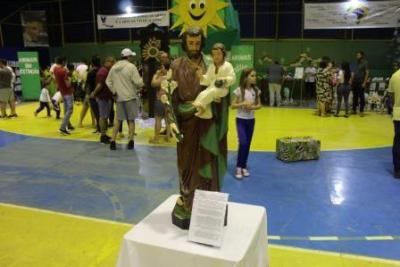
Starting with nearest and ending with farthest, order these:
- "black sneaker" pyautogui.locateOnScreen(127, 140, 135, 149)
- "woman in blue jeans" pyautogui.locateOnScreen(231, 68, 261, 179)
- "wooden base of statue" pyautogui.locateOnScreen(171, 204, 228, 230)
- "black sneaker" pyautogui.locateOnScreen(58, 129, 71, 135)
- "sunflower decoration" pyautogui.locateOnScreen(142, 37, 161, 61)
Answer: "wooden base of statue" pyautogui.locateOnScreen(171, 204, 228, 230)
"woman in blue jeans" pyautogui.locateOnScreen(231, 68, 261, 179)
"black sneaker" pyautogui.locateOnScreen(127, 140, 135, 149)
"black sneaker" pyautogui.locateOnScreen(58, 129, 71, 135)
"sunflower decoration" pyautogui.locateOnScreen(142, 37, 161, 61)

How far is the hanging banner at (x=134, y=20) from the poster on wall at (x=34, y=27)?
3019 mm

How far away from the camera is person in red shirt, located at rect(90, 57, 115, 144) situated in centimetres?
688

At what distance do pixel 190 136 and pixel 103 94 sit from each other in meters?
5.09

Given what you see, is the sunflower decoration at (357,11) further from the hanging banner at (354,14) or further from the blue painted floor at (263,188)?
the blue painted floor at (263,188)

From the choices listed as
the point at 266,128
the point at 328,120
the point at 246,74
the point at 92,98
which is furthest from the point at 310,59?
the point at 246,74

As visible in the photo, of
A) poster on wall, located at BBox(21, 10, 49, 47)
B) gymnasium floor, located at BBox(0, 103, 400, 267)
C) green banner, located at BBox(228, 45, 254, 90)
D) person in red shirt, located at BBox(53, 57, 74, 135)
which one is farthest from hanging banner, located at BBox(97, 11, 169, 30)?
gymnasium floor, located at BBox(0, 103, 400, 267)

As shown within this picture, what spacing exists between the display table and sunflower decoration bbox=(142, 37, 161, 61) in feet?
20.2

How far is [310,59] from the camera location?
A: 1380 centimetres

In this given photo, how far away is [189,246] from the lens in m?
2.11

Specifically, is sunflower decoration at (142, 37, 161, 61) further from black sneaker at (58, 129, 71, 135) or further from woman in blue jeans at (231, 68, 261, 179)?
woman in blue jeans at (231, 68, 261, 179)

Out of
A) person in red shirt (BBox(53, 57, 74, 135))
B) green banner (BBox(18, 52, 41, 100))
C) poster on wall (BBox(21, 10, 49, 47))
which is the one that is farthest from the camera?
poster on wall (BBox(21, 10, 49, 47))

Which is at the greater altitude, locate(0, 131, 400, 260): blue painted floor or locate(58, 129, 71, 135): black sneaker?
locate(58, 129, 71, 135): black sneaker

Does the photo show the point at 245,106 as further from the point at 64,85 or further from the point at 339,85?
the point at 339,85

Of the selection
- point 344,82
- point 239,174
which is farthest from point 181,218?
point 344,82
